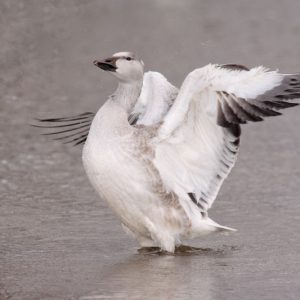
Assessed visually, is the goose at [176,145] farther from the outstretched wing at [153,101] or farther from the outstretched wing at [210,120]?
the outstretched wing at [153,101]

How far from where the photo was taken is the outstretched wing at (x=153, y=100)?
27.3ft

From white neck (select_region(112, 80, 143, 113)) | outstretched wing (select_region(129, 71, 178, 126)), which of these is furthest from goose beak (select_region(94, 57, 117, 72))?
outstretched wing (select_region(129, 71, 178, 126))

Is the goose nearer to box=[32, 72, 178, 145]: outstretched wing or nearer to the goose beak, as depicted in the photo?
the goose beak

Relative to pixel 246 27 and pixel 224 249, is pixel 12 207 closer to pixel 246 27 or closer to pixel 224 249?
pixel 224 249

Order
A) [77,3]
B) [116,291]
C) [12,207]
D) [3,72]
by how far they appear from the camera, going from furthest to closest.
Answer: [77,3], [3,72], [12,207], [116,291]

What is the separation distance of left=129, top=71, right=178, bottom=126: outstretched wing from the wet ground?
2.64 feet

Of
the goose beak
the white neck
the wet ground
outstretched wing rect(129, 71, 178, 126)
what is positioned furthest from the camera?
outstretched wing rect(129, 71, 178, 126)

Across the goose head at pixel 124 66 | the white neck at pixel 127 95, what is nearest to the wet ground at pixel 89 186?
the white neck at pixel 127 95

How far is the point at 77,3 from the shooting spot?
15.5 meters

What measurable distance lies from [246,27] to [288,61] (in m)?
1.80

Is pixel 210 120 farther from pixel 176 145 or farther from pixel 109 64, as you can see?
pixel 109 64

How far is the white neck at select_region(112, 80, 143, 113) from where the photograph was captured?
772cm

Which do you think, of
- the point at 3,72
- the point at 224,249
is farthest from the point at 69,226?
the point at 3,72

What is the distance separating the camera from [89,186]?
932 centimetres
